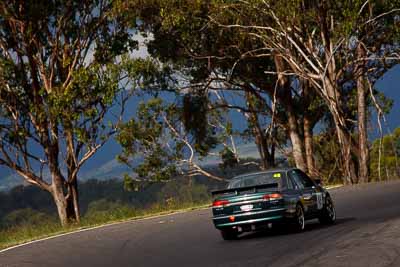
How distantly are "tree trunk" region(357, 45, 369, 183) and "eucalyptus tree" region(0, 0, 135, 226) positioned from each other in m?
11.9

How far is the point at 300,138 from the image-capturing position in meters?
52.9

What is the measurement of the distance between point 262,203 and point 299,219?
1.00m

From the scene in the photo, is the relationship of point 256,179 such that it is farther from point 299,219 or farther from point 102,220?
point 102,220

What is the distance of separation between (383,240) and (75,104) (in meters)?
30.9

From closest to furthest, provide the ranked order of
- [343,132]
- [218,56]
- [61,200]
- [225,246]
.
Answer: [225,246] < [343,132] < [61,200] < [218,56]

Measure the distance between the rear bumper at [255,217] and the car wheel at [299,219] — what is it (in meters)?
0.54

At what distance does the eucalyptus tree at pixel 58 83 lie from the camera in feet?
142

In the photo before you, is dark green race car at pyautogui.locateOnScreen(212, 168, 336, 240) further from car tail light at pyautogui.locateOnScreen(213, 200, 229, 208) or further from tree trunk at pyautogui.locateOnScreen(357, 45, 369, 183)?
tree trunk at pyautogui.locateOnScreen(357, 45, 369, 183)

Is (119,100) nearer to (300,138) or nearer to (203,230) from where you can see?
(300,138)

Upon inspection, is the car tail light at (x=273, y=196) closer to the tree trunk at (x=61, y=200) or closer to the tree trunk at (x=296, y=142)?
the tree trunk at (x=61, y=200)

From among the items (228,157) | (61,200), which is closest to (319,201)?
(61,200)

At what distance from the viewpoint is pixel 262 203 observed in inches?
683

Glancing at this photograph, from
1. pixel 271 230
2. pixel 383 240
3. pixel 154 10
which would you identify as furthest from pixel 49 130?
pixel 383 240

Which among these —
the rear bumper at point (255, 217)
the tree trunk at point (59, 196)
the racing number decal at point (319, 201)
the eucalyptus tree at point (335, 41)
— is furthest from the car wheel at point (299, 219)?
the tree trunk at point (59, 196)
